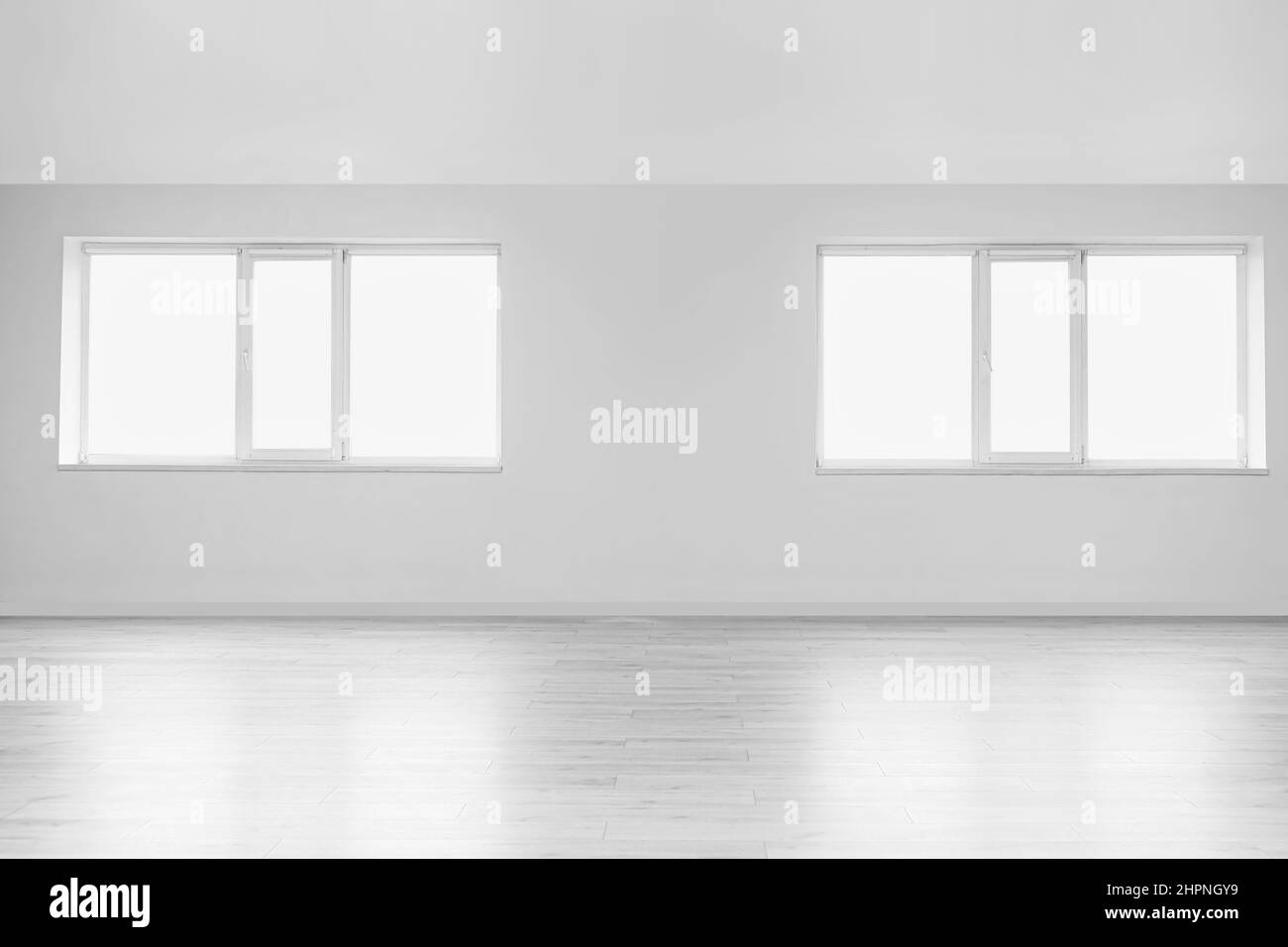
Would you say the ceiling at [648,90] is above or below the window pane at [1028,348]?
above

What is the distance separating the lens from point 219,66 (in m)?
4.87

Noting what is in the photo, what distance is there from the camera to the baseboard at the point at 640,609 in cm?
686

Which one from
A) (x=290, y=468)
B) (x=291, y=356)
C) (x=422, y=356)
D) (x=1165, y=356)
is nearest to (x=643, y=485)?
(x=422, y=356)

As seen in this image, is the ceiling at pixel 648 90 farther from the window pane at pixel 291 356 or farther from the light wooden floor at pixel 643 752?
the light wooden floor at pixel 643 752

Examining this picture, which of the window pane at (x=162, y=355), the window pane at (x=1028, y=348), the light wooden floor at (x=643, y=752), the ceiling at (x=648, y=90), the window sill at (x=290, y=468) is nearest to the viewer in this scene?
the light wooden floor at (x=643, y=752)

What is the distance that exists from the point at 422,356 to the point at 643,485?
5.49 ft

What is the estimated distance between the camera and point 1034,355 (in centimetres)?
712

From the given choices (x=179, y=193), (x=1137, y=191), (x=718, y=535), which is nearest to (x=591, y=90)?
(x=718, y=535)

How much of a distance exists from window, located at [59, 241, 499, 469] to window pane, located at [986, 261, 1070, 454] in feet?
10.5

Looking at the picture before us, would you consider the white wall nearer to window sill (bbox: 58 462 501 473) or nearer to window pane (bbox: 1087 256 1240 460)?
window sill (bbox: 58 462 501 473)

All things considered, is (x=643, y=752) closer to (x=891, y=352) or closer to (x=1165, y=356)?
(x=891, y=352)

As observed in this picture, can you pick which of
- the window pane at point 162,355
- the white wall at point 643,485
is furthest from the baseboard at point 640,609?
the window pane at point 162,355

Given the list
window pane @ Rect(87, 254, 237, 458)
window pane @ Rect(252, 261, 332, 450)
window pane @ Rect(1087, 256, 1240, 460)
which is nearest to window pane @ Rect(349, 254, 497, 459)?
window pane @ Rect(252, 261, 332, 450)

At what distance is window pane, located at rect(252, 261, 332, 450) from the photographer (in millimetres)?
7156
